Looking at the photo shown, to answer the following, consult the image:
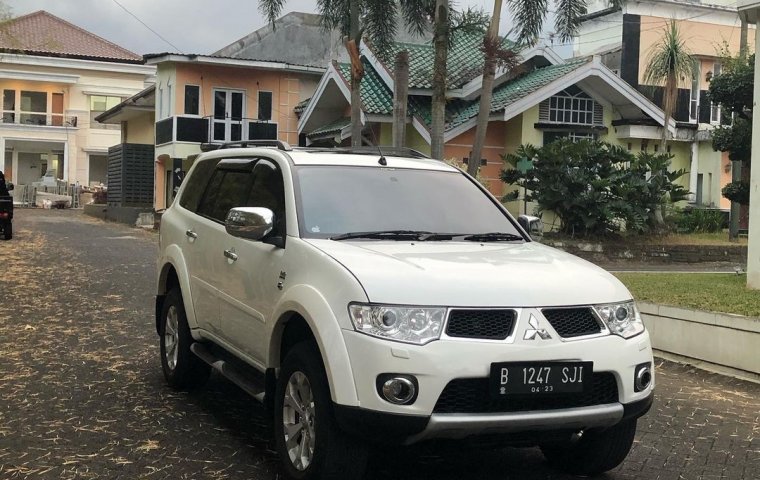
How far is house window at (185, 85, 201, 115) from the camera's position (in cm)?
2989

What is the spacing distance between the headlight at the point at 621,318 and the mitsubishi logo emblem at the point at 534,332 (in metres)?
0.38

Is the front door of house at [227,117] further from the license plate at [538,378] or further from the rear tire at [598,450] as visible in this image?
the license plate at [538,378]

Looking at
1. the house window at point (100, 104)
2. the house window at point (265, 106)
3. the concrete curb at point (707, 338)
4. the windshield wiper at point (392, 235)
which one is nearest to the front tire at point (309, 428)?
the windshield wiper at point (392, 235)

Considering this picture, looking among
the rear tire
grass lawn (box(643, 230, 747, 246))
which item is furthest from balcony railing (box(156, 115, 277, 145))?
the rear tire

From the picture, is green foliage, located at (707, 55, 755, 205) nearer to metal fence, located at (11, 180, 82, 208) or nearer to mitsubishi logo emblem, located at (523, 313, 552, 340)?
mitsubishi logo emblem, located at (523, 313, 552, 340)

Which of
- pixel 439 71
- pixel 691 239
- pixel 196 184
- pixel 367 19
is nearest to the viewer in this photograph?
pixel 196 184

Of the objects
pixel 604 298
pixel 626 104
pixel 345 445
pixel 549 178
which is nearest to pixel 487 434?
pixel 345 445

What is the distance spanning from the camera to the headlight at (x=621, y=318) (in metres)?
4.34

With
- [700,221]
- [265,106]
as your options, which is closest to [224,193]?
[700,221]

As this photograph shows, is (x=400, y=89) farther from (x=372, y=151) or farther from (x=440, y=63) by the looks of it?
(x=372, y=151)

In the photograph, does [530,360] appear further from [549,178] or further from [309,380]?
[549,178]

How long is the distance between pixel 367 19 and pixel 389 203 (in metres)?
14.6

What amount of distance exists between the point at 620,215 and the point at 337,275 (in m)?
15.5

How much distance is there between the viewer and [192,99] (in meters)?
30.0
